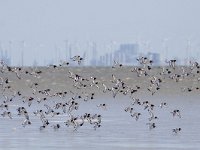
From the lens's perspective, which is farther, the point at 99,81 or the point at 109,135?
the point at 99,81

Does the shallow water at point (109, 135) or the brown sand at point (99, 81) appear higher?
the brown sand at point (99, 81)

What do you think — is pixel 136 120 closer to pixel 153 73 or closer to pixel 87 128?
pixel 87 128

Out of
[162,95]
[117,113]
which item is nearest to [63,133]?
[117,113]

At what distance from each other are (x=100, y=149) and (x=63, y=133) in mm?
5835

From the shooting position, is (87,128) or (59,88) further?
(59,88)

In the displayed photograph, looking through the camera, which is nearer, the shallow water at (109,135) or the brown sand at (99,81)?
the shallow water at (109,135)

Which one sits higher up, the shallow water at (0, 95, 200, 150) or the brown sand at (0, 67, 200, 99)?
the brown sand at (0, 67, 200, 99)

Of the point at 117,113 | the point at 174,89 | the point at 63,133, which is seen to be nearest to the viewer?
the point at 63,133

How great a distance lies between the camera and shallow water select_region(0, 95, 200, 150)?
111 ft

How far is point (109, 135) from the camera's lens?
37.4m

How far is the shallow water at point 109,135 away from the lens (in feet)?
111

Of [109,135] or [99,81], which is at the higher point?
[99,81]

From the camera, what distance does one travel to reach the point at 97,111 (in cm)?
5216

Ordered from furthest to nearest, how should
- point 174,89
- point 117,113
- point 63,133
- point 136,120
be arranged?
point 174,89 < point 117,113 < point 136,120 < point 63,133
